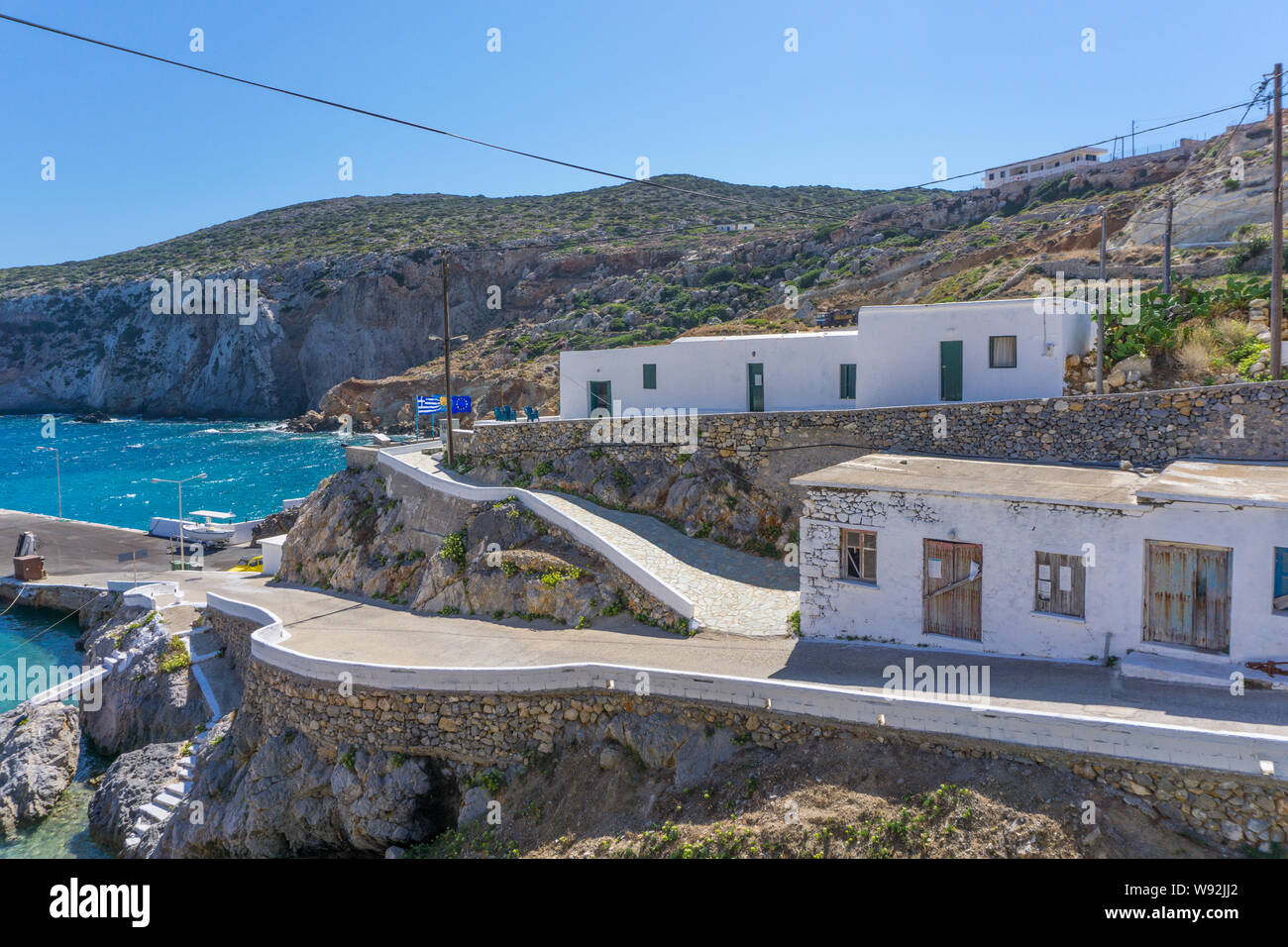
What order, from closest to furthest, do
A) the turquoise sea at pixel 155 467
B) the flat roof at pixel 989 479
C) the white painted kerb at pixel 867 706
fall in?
the white painted kerb at pixel 867 706, the flat roof at pixel 989 479, the turquoise sea at pixel 155 467

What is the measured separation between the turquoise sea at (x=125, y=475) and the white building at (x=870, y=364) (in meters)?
20.1

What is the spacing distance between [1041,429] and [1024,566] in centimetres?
634

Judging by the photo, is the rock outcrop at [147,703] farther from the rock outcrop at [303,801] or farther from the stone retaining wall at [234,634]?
the rock outcrop at [303,801]

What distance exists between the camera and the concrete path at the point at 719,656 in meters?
11.1

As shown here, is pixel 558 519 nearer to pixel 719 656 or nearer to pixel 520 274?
pixel 719 656

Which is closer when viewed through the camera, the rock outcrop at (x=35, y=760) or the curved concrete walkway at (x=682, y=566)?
the curved concrete walkway at (x=682, y=566)

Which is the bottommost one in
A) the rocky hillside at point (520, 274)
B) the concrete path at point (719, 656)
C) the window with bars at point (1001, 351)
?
the concrete path at point (719, 656)

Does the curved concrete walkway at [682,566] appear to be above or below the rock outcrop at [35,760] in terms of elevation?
above

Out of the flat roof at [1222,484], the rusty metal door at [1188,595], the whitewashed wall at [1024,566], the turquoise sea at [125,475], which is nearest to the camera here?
the whitewashed wall at [1024,566]

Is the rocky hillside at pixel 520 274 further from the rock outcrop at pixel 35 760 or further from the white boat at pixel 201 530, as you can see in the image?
the rock outcrop at pixel 35 760

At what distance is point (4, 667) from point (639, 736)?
3115cm

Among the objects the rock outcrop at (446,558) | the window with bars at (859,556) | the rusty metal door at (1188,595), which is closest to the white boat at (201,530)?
the rock outcrop at (446,558)

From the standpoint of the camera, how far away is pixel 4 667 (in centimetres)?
3189

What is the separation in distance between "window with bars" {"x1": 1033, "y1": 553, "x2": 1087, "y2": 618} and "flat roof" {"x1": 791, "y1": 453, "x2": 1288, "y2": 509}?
39.5 inches
